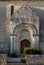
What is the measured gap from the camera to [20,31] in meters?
38.7

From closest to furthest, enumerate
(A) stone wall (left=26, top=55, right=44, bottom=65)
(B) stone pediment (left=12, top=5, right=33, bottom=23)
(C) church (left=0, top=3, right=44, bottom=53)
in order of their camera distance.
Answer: (A) stone wall (left=26, top=55, right=44, bottom=65)
(C) church (left=0, top=3, right=44, bottom=53)
(B) stone pediment (left=12, top=5, right=33, bottom=23)

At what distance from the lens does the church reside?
37.9 metres

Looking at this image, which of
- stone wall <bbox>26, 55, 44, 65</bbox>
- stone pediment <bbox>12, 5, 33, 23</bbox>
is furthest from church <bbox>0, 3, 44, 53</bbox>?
stone wall <bbox>26, 55, 44, 65</bbox>

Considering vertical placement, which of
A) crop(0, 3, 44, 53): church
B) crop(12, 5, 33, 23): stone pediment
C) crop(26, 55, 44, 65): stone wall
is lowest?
crop(26, 55, 44, 65): stone wall

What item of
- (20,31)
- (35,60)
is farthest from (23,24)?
(35,60)

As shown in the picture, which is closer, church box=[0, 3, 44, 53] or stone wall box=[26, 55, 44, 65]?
stone wall box=[26, 55, 44, 65]

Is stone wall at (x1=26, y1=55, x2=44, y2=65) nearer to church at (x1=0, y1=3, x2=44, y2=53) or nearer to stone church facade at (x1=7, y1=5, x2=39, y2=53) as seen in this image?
church at (x1=0, y1=3, x2=44, y2=53)

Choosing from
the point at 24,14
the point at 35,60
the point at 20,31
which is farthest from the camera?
the point at 20,31

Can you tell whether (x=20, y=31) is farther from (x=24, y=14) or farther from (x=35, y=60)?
(x=35, y=60)

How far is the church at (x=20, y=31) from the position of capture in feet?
124

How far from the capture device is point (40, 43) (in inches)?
1489

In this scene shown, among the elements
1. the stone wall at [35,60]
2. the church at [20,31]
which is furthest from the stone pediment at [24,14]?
the stone wall at [35,60]

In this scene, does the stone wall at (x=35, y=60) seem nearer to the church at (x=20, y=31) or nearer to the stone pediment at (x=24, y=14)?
the church at (x=20, y=31)

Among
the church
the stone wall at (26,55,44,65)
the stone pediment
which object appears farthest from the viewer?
the stone pediment
